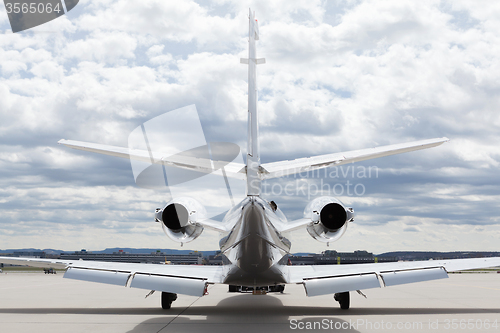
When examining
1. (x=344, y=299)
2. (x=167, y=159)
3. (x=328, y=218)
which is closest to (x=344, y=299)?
(x=344, y=299)

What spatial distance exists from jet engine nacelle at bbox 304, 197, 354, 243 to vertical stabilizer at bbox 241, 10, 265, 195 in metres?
1.87

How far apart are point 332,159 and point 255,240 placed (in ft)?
8.59

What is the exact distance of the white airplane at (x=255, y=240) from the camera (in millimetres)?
9594

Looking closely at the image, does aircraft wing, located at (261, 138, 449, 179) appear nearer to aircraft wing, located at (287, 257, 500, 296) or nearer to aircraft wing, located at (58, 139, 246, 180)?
aircraft wing, located at (58, 139, 246, 180)

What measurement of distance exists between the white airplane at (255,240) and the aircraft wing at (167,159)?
0.02m

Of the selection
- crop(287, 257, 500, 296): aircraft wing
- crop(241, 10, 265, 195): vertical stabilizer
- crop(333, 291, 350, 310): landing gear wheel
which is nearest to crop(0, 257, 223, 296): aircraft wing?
crop(287, 257, 500, 296): aircraft wing

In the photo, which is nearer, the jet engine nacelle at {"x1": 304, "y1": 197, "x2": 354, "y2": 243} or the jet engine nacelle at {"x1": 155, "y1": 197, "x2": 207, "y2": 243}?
the jet engine nacelle at {"x1": 304, "y1": 197, "x2": 354, "y2": 243}

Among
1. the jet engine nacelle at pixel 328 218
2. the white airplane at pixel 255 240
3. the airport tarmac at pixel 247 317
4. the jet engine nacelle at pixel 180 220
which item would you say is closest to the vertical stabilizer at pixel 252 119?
the white airplane at pixel 255 240

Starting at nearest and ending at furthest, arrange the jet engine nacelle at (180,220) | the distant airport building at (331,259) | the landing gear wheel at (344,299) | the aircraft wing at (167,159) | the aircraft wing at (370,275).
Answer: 1. the aircraft wing at (167,159)
2. the aircraft wing at (370,275)
3. the jet engine nacelle at (180,220)
4. the landing gear wheel at (344,299)
5. the distant airport building at (331,259)

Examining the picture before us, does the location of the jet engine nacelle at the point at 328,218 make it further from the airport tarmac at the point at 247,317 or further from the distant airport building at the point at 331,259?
the distant airport building at the point at 331,259

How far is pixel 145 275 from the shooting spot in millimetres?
11680

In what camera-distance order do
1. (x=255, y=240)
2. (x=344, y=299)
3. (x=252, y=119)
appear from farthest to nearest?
1. (x=344, y=299)
2. (x=252, y=119)
3. (x=255, y=240)

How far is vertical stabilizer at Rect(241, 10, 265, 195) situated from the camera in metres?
9.59

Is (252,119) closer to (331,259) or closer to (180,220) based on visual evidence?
(180,220)
